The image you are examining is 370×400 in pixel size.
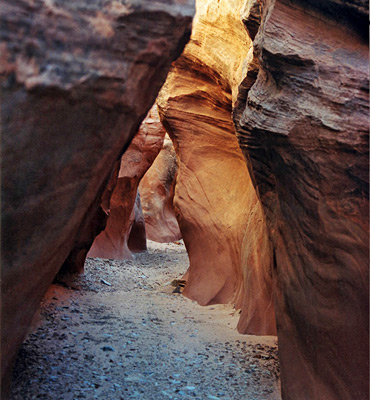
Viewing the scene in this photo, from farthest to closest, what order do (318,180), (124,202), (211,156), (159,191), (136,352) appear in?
1. (159,191)
2. (124,202)
3. (211,156)
4. (136,352)
5. (318,180)

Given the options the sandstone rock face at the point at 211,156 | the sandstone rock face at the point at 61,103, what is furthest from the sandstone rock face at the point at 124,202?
the sandstone rock face at the point at 61,103

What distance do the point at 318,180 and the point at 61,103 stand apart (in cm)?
145

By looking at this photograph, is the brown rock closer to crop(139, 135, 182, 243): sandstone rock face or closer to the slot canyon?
crop(139, 135, 182, 243): sandstone rock face

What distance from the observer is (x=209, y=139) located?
7238mm

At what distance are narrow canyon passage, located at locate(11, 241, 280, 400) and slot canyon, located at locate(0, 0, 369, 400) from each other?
2 centimetres

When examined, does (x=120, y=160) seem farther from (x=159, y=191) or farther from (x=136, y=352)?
(x=159, y=191)

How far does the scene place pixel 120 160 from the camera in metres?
3.64

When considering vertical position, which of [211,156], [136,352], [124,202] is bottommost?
[124,202]

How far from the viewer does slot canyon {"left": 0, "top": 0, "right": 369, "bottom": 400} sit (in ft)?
6.35

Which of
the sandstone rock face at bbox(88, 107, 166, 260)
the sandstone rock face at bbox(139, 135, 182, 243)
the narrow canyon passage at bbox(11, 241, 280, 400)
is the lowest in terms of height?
the sandstone rock face at bbox(139, 135, 182, 243)

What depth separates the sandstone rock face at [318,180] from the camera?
256cm

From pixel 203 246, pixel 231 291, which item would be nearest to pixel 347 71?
pixel 231 291

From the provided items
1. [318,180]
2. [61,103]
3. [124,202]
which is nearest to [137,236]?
[124,202]

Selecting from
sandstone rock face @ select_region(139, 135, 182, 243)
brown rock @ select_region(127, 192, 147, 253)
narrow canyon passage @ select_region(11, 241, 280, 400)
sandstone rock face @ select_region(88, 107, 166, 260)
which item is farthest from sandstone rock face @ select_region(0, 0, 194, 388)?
sandstone rock face @ select_region(139, 135, 182, 243)
